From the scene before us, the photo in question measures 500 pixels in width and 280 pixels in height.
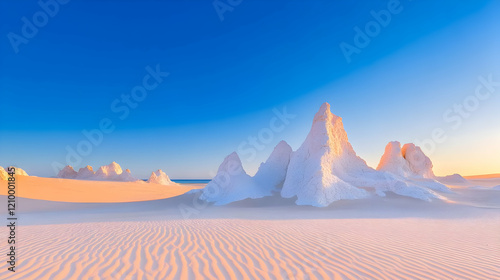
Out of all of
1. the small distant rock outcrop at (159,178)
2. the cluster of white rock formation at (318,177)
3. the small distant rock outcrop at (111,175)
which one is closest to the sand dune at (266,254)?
the cluster of white rock formation at (318,177)

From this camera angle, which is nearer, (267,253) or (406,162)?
(267,253)

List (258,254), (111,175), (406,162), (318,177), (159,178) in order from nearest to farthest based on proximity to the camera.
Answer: (258,254), (318,177), (406,162), (111,175), (159,178)

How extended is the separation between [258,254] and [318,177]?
12.4 meters

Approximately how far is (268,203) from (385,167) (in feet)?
62.6

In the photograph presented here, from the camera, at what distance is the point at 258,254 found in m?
5.74

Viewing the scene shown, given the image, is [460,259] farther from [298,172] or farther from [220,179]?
[220,179]

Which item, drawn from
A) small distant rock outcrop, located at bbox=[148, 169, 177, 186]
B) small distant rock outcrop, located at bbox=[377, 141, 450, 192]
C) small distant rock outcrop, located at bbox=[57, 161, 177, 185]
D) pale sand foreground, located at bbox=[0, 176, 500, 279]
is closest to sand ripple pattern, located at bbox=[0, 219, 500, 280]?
pale sand foreground, located at bbox=[0, 176, 500, 279]

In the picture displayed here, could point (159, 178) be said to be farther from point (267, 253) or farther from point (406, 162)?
point (267, 253)

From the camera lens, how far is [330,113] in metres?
21.4

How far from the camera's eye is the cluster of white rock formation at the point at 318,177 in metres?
17.4

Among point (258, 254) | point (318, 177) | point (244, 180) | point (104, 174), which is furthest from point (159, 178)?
point (258, 254)

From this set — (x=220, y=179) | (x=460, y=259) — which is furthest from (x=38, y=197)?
(x=460, y=259)

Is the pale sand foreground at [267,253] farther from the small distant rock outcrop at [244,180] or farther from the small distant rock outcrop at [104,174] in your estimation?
the small distant rock outcrop at [104,174]

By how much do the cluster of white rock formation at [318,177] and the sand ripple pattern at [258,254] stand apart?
8.85 metres
